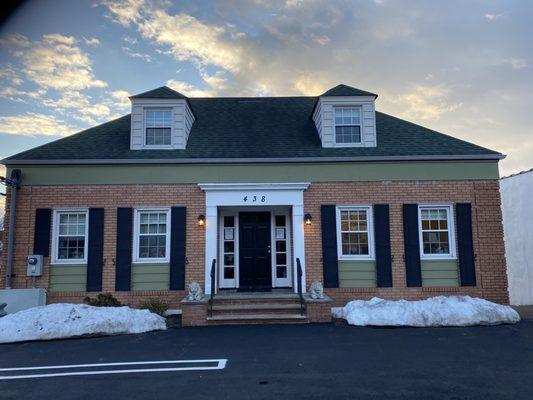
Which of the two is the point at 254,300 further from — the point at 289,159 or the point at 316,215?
the point at 289,159

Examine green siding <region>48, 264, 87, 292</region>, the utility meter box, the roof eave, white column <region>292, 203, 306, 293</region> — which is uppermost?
the roof eave

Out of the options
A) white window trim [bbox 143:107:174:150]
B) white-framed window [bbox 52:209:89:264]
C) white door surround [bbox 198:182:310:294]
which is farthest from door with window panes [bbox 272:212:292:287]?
white-framed window [bbox 52:209:89:264]

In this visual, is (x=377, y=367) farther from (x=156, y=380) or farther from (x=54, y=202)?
(x=54, y=202)

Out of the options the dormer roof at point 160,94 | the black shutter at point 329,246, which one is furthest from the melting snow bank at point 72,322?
the dormer roof at point 160,94

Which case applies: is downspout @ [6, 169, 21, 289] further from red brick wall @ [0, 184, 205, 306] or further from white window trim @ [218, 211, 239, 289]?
white window trim @ [218, 211, 239, 289]

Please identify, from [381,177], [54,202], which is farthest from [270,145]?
[54,202]

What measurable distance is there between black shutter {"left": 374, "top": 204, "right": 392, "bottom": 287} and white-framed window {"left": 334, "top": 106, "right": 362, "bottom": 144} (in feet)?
7.61

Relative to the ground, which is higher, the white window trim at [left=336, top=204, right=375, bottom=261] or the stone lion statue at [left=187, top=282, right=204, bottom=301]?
the white window trim at [left=336, top=204, right=375, bottom=261]

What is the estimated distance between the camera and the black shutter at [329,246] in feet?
32.3

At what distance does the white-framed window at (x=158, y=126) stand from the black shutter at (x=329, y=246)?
17.2 feet

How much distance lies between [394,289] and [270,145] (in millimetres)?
5539

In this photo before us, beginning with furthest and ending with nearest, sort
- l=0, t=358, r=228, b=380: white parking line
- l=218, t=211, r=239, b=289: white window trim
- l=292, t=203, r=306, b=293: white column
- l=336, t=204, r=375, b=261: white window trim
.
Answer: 1. l=218, t=211, r=239, b=289: white window trim
2. l=336, t=204, r=375, b=261: white window trim
3. l=292, t=203, r=306, b=293: white column
4. l=0, t=358, r=228, b=380: white parking line

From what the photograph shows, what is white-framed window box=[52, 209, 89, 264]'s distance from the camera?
9914mm

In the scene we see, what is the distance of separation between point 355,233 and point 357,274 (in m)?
1.16
